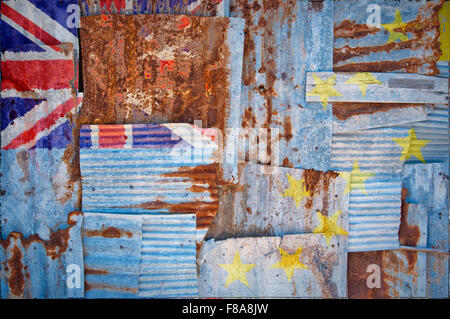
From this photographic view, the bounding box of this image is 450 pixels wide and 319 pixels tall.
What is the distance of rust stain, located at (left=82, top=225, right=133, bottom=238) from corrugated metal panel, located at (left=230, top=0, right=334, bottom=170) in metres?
1.52

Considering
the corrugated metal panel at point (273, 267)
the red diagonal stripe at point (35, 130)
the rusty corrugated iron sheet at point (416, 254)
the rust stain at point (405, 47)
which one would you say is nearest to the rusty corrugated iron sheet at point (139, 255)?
the corrugated metal panel at point (273, 267)

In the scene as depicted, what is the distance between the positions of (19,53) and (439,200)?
4494mm

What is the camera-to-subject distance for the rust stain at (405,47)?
268cm

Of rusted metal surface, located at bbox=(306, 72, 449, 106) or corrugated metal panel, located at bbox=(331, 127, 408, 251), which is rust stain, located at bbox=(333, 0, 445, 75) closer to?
rusted metal surface, located at bbox=(306, 72, 449, 106)

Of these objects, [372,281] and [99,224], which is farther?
[372,281]

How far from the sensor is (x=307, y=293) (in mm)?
2689

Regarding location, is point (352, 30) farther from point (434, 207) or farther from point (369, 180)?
point (434, 207)

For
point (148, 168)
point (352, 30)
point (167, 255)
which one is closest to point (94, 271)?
point (167, 255)

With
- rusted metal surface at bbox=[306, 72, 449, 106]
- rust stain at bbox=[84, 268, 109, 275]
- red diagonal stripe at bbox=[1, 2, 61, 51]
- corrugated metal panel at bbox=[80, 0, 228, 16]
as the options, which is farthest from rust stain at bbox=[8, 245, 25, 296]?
rusted metal surface at bbox=[306, 72, 449, 106]

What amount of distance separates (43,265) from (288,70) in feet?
10.1

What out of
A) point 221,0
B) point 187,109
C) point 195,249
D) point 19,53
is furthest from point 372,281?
point 19,53

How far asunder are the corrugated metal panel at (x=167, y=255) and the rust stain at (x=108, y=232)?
0.18 metres

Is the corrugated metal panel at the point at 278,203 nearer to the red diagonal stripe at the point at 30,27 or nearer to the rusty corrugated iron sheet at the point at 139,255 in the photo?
the rusty corrugated iron sheet at the point at 139,255

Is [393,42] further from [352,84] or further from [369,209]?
[369,209]
